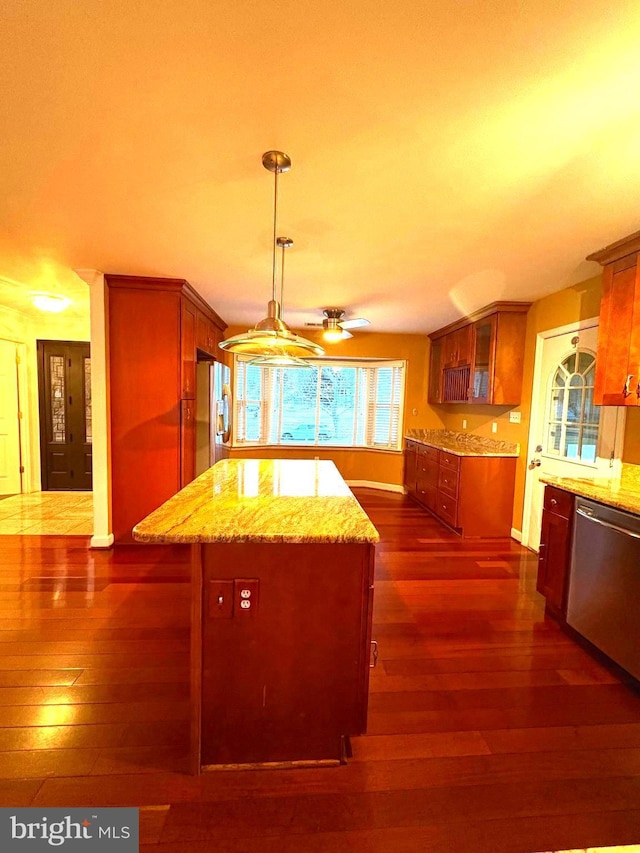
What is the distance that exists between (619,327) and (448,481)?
7.57 ft

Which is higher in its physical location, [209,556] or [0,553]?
[209,556]

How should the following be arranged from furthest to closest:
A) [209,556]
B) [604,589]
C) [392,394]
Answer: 1. [392,394]
2. [604,589]
3. [209,556]

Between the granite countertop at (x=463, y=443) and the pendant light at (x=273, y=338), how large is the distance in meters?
2.70

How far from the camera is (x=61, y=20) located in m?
1.09

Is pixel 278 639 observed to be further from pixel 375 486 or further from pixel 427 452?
pixel 375 486

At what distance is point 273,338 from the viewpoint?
1792mm

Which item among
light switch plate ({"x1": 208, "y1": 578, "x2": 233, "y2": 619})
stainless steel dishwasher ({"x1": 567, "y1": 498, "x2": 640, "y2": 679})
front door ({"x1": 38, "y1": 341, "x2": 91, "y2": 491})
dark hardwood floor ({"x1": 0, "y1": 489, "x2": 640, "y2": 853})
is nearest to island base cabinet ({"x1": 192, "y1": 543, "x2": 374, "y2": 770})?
Result: light switch plate ({"x1": 208, "y1": 578, "x2": 233, "y2": 619})

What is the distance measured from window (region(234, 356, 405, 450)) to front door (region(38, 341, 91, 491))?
2217 mm

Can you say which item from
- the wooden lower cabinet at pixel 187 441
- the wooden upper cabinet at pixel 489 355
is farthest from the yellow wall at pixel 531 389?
the wooden lower cabinet at pixel 187 441

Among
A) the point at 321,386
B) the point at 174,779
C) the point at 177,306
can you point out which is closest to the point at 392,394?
the point at 321,386

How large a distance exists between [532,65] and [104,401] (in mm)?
3470

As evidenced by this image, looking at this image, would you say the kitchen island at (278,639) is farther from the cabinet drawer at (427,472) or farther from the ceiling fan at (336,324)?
the cabinet drawer at (427,472)

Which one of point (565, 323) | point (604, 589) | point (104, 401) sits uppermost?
point (565, 323)

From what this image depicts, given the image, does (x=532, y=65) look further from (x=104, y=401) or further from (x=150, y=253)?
(x=104, y=401)
